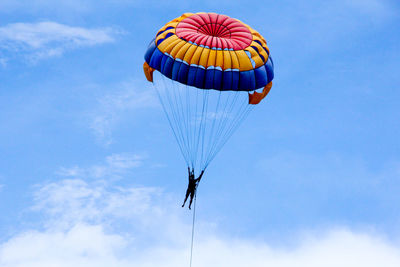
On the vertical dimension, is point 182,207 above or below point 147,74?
below

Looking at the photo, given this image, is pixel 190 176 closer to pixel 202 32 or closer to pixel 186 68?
pixel 186 68

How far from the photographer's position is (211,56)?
3691cm

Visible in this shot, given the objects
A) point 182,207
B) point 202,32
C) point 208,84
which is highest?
point 202,32

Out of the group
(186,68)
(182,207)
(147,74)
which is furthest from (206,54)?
(182,207)

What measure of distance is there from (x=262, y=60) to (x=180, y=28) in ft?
17.1

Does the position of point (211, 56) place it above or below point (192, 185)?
above

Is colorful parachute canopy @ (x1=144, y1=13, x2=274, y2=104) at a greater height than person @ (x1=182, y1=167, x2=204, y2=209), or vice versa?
colorful parachute canopy @ (x1=144, y1=13, x2=274, y2=104)

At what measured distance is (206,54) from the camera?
121 feet

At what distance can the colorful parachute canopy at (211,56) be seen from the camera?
36969 mm

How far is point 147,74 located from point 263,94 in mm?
7183

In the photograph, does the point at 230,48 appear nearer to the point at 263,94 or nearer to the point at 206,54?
the point at 206,54

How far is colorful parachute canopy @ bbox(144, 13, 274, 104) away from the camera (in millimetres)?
36969

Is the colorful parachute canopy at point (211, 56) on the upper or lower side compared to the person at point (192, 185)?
upper

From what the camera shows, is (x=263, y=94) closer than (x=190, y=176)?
No
